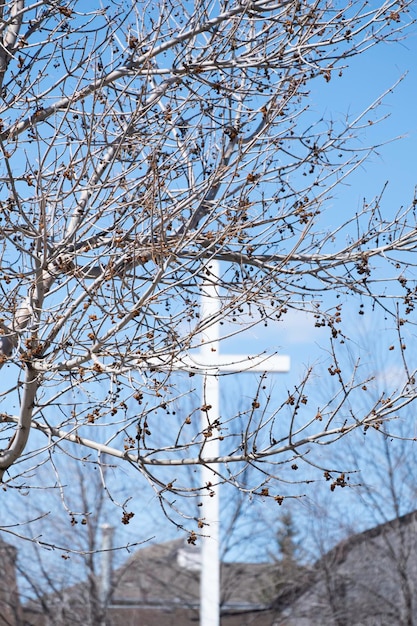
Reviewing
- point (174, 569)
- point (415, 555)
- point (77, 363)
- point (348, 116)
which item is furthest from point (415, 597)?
point (77, 363)

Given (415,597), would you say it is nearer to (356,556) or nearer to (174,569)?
(356,556)

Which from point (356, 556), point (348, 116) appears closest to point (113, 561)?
point (356, 556)

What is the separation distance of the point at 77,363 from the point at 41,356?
0.20 meters

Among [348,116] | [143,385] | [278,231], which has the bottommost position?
[143,385]

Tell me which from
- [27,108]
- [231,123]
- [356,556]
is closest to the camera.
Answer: [27,108]

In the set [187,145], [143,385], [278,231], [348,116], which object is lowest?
[143,385]

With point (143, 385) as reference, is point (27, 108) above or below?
above

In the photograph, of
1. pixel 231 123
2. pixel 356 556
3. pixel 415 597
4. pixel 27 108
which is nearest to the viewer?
pixel 27 108

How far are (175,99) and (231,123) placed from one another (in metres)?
0.36

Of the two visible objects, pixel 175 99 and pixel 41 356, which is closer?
pixel 41 356

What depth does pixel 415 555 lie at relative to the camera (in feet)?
60.1

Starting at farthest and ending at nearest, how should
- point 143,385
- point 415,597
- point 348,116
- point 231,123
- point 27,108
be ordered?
point 415,597 < point 348,116 < point 231,123 < point 27,108 < point 143,385

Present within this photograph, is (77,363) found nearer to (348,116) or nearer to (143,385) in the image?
(143,385)

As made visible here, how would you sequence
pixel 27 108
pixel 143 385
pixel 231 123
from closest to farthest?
pixel 143 385
pixel 27 108
pixel 231 123
